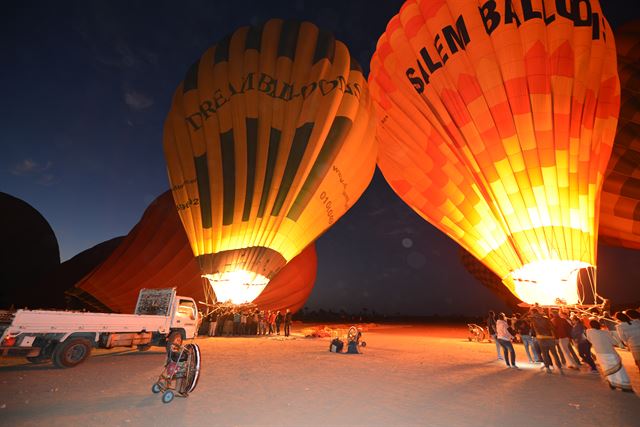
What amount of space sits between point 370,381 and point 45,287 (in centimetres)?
2493

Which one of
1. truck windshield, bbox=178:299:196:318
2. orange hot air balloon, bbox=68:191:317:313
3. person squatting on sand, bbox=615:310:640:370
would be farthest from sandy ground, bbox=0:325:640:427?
orange hot air balloon, bbox=68:191:317:313

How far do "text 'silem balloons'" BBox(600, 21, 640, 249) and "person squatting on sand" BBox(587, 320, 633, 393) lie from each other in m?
10.6

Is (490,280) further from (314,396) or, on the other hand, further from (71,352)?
(71,352)

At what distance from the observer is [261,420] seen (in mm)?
4176

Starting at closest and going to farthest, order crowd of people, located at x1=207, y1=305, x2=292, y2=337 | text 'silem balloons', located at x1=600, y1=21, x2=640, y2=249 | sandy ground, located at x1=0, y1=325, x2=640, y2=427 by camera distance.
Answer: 1. sandy ground, located at x1=0, y1=325, x2=640, y2=427
2. text 'silem balloons', located at x1=600, y1=21, x2=640, y2=249
3. crowd of people, located at x1=207, y1=305, x2=292, y2=337

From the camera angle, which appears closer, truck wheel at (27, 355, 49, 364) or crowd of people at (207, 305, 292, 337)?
truck wheel at (27, 355, 49, 364)

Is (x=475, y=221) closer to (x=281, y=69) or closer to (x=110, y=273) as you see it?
(x=281, y=69)

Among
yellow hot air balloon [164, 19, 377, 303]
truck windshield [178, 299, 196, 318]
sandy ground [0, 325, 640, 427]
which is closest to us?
sandy ground [0, 325, 640, 427]

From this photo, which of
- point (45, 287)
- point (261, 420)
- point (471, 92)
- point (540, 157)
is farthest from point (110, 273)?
point (540, 157)

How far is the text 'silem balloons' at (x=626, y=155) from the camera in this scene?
12977 millimetres

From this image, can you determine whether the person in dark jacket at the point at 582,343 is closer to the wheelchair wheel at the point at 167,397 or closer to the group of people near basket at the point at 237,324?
the wheelchair wheel at the point at 167,397

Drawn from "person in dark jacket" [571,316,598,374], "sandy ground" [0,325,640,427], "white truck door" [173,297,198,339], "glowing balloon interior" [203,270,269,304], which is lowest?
"sandy ground" [0,325,640,427]

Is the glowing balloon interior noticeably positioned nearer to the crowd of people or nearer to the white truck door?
the white truck door

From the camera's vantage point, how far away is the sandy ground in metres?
4.25
